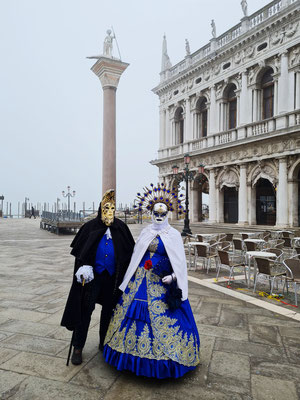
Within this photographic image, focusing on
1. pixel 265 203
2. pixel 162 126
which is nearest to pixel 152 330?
pixel 265 203

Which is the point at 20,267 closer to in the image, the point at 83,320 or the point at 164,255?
the point at 83,320

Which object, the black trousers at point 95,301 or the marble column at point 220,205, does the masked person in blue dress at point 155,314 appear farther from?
the marble column at point 220,205

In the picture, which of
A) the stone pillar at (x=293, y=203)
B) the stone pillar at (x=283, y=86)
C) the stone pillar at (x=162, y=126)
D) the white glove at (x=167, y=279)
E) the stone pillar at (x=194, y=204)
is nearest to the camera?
the white glove at (x=167, y=279)

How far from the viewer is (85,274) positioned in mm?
2723

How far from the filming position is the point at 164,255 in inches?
110

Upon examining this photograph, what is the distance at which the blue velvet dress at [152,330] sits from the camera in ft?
8.20

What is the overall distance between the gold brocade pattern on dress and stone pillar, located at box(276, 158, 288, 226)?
14925mm

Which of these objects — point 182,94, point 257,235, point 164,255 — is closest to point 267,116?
point 182,94

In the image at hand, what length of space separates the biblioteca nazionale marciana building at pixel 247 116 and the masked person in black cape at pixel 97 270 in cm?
1496

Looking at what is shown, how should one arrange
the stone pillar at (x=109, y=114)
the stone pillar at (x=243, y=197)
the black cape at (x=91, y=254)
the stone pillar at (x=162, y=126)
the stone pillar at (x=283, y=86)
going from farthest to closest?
the stone pillar at (x=162, y=126) < the stone pillar at (x=243, y=197) < the stone pillar at (x=109, y=114) < the stone pillar at (x=283, y=86) < the black cape at (x=91, y=254)

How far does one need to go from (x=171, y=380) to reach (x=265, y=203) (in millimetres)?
18327

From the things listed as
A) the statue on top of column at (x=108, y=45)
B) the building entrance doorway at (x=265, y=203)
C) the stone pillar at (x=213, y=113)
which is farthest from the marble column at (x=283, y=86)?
the statue on top of column at (x=108, y=45)

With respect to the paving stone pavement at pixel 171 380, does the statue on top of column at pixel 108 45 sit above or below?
above

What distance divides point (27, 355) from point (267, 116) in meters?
18.9
